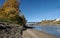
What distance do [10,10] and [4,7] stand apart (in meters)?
2.79

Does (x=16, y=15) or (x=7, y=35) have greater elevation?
(x=16, y=15)

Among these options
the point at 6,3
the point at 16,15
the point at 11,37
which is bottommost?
the point at 11,37

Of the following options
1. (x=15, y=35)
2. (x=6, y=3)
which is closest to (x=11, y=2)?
(x=6, y=3)

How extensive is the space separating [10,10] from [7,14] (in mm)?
1783

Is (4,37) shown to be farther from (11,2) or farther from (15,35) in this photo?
(11,2)

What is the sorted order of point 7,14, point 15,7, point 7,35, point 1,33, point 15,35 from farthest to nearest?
point 15,7
point 7,14
point 15,35
point 7,35
point 1,33

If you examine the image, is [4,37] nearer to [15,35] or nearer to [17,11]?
[15,35]

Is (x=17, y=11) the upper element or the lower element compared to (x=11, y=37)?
upper

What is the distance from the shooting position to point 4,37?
6.48 meters

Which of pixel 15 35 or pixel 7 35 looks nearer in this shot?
pixel 7 35

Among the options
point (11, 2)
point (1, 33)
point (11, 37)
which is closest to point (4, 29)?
point (1, 33)

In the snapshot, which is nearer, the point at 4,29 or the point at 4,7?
the point at 4,29

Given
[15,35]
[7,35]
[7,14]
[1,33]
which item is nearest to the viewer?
[1,33]

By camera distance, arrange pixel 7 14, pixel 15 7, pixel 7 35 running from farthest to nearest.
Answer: pixel 15 7, pixel 7 14, pixel 7 35
